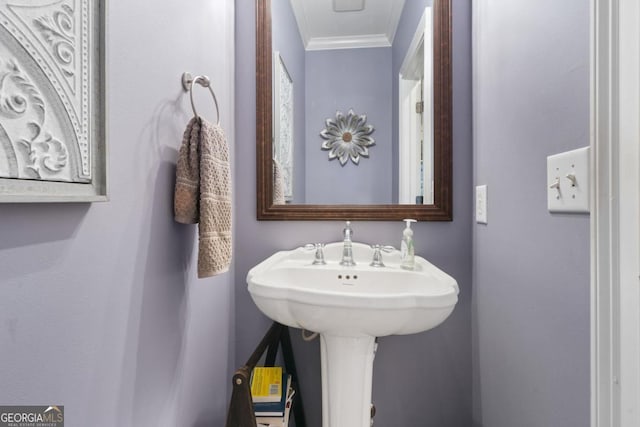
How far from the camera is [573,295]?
0.60 meters

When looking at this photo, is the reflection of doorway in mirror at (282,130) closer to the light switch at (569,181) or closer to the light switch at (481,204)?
the light switch at (481,204)

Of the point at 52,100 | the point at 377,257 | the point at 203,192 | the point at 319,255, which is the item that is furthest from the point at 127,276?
the point at 377,257

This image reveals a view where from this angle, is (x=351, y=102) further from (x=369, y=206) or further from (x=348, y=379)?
(x=348, y=379)

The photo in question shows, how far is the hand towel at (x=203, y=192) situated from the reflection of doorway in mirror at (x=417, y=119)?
2.28ft

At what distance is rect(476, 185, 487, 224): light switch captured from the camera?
1022 mm

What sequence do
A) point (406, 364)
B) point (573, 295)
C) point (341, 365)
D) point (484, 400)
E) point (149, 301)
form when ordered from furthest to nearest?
point (406, 364)
point (484, 400)
point (341, 365)
point (149, 301)
point (573, 295)

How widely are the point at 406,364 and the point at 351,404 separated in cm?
39

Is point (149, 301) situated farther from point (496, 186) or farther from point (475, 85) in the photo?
point (475, 85)

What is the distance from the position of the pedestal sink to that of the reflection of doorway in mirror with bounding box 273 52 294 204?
0.27 meters

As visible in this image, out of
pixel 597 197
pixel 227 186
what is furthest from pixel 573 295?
pixel 227 186

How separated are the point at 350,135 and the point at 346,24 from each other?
440mm

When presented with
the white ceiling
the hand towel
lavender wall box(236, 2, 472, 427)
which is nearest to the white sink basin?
the hand towel

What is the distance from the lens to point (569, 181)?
1.97ft

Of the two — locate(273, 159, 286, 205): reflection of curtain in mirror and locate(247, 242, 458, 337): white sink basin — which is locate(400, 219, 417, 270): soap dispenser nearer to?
locate(247, 242, 458, 337): white sink basin
